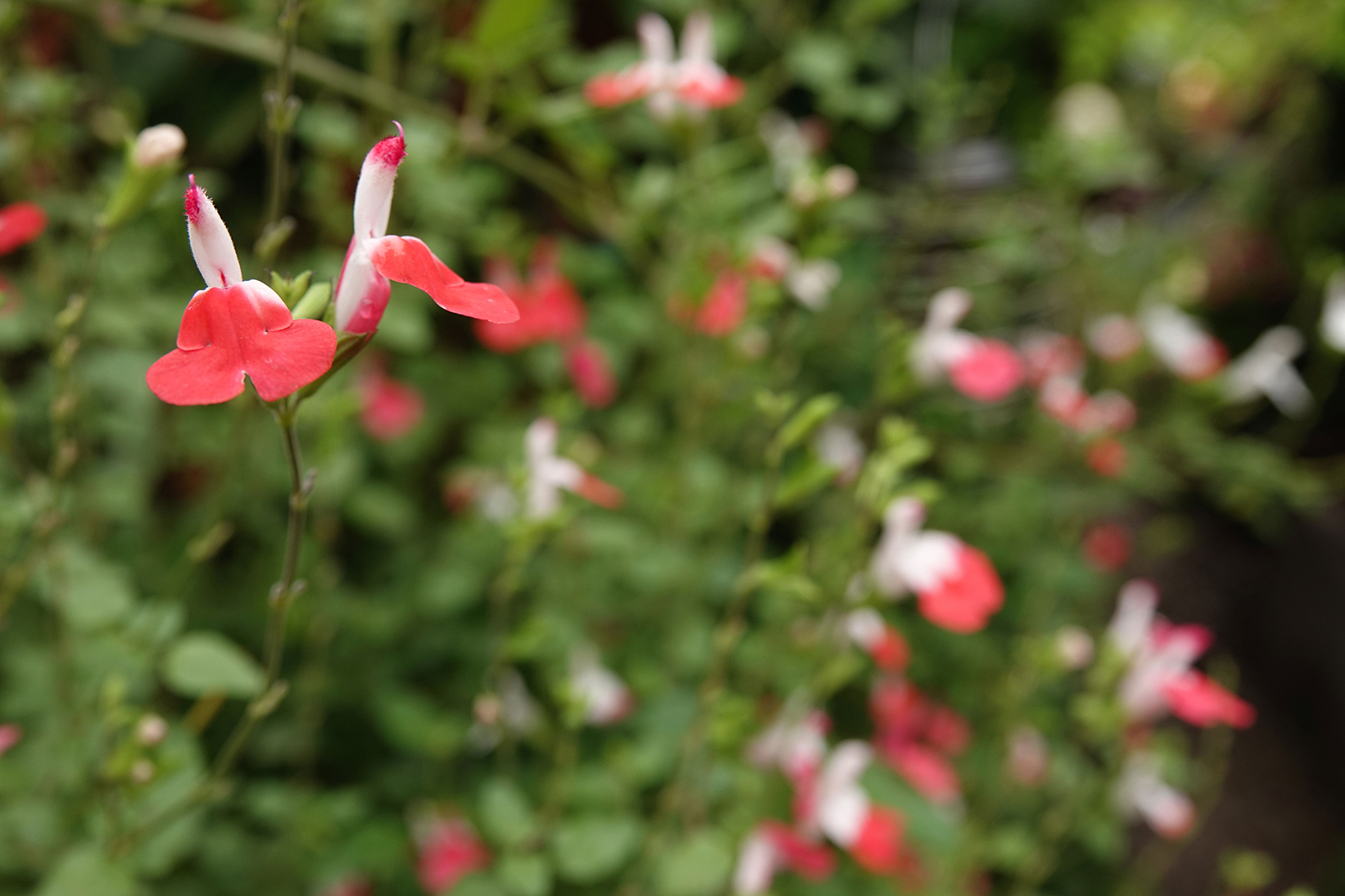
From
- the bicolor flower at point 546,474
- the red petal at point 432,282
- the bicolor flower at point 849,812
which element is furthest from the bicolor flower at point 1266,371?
the red petal at point 432,282

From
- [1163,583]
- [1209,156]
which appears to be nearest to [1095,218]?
[1209,156]

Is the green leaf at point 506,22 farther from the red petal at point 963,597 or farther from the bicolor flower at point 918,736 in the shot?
the bicolor flower at point 918,736

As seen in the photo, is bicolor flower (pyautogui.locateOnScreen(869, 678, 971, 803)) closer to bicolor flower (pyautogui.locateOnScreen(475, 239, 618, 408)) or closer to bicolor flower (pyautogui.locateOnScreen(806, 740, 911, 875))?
bicolor flower (pyautogui.locateOnScreen(806, 740, 911, 875))

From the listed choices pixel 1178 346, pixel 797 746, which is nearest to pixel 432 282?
pixel 797 746

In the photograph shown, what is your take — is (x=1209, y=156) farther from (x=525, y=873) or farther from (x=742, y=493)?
(x=525, y=873)

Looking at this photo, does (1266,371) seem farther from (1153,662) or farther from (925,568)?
(925,568)

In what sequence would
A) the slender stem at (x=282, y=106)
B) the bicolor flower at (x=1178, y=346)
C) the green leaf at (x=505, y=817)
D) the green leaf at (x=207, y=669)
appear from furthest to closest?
the bicolor flower at (x=1178, y=346)
the green leaf at (x=505, y=817)
the green leaf at (x=207, y=669)
the slender stem at (x=282, y=106)

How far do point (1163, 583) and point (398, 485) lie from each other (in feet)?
5.74

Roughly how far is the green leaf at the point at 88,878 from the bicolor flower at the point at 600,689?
348mm

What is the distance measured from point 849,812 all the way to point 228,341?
624 millimetres

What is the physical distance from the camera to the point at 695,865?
2.01ft

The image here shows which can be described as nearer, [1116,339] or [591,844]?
[591,844]

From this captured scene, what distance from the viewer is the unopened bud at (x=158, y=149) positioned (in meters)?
0.42

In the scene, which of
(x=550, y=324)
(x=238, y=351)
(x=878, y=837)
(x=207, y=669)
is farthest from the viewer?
(x=550, y=324)
